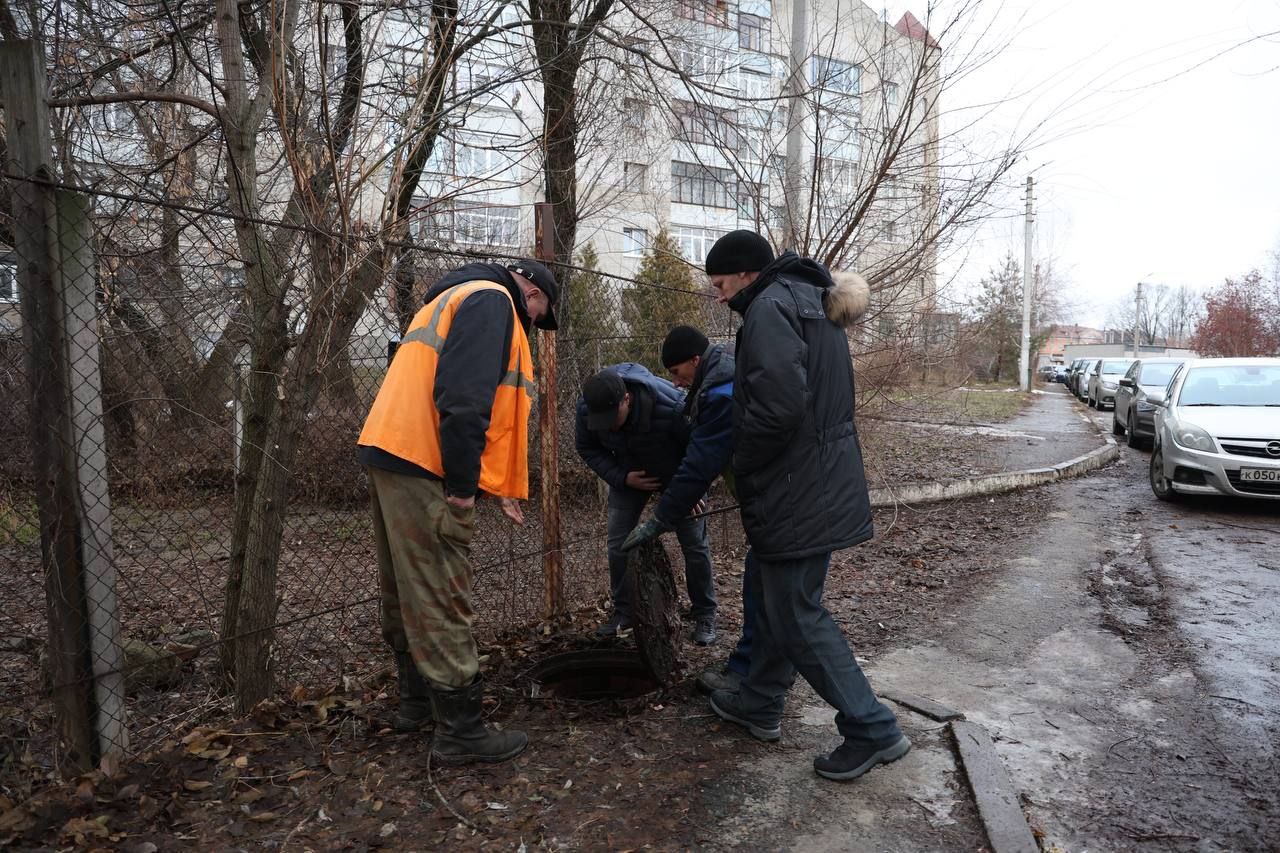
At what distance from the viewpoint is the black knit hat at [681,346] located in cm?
395

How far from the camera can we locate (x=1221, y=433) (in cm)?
778

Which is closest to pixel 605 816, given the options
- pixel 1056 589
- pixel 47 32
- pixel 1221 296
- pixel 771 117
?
pixel 1056 589

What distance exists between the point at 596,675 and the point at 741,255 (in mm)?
2223

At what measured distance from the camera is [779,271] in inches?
121

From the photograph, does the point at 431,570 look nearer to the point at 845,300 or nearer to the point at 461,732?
the point at 461,732

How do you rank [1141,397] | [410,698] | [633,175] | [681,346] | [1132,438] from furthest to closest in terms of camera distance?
[1132,438] < [1141,397] < [633,175] < [681,346] < [410,698]

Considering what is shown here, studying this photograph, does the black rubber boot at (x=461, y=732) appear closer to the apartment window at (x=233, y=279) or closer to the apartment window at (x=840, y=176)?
the apartment window at (x=233, y=279)

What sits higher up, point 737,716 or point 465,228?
point 465,228

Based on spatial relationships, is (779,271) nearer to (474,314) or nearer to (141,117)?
(474,314)

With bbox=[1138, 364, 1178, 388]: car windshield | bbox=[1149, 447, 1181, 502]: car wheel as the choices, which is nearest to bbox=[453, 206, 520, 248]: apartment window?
bbox=[1149, 447, 1181, 502]: car wheel

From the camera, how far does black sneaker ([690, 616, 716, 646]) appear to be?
4465 mm

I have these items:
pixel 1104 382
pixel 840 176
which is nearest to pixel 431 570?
pixel 840 176

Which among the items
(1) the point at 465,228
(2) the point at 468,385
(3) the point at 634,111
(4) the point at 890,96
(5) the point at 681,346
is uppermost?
(3) the point at 634,111

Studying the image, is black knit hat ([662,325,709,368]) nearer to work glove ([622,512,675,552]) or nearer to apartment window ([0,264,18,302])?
work glove ([622,512,675,552])
